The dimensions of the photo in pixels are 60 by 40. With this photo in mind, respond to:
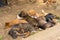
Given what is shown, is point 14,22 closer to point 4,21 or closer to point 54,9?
point 4,21

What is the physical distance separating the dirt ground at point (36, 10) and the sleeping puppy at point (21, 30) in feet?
0.36

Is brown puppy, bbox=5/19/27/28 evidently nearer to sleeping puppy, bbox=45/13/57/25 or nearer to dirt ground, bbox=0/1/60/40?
dirt ground, bbox=0/1/60/40

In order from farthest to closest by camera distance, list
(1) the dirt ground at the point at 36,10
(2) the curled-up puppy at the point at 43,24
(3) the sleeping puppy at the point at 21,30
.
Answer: (2) the curled-up puppy at the point at 43,24 → (3) the sleeping puppy at the point at 21,30 → (1) the dirt ground at the point at 36,10

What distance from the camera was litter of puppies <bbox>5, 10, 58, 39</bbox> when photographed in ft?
15.1

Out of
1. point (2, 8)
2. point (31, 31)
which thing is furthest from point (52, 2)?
point (31, 31)

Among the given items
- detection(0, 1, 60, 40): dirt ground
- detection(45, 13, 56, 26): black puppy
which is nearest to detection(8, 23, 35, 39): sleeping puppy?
detection(0, 1, 60, 40): dirt ground

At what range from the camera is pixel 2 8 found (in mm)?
6148

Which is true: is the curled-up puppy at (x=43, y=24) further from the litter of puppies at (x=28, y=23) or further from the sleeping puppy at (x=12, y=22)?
the sleeping puppy at (x=12, y=22)

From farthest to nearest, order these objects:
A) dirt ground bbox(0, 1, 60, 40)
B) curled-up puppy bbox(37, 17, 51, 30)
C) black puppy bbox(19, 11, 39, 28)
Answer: black puppy bbox(19, 11, 39, 28) → curled-up puppy bbox(37, 17, 51, 30) → dirt ground bbox(0, 1, 60, 40)

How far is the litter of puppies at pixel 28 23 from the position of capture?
4.61m

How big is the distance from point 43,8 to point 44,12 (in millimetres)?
348

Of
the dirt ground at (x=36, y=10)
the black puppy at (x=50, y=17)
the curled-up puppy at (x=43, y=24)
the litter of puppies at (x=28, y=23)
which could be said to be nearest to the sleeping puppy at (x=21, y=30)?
the litter of puppies at (x=28, y=23)

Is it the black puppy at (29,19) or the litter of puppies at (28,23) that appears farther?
the black puppy at (29,19)

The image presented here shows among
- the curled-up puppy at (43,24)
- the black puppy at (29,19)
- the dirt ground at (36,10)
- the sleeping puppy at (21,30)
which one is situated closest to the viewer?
the dirt ground at (36,10)
